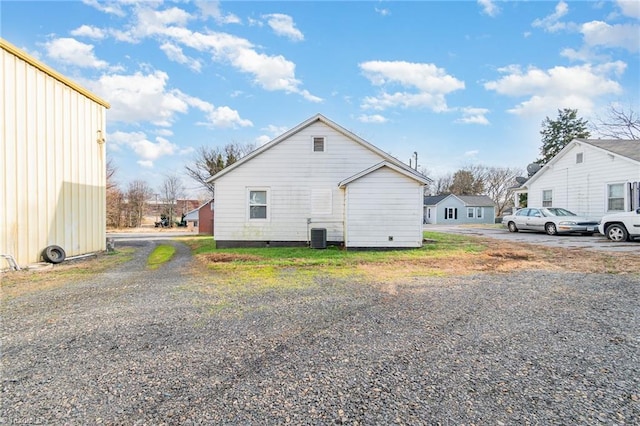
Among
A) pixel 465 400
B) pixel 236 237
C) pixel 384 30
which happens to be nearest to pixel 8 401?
pixel 465 400

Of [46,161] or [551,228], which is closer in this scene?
[46,161]

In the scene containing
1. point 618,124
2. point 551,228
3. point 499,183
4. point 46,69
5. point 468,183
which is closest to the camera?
point 46,69

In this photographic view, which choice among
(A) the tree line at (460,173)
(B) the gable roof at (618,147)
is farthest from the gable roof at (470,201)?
(B) the gable roof at (618,147)

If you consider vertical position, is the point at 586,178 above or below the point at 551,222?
above

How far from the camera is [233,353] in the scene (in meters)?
3.13

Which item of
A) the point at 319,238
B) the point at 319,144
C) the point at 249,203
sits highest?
the point at 319,144

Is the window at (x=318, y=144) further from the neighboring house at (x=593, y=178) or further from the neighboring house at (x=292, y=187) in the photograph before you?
the neighboring house at (x=593, y=178)

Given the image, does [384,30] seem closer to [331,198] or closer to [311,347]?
[331,198]

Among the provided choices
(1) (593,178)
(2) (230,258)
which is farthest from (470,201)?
(2) (230,258)

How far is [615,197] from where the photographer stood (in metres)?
14.8

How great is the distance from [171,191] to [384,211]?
43.6m

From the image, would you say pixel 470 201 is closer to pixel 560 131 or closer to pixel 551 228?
pixel 560 131

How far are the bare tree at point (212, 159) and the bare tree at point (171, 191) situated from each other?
12.5 metres

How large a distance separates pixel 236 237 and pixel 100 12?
8234 millimetres
